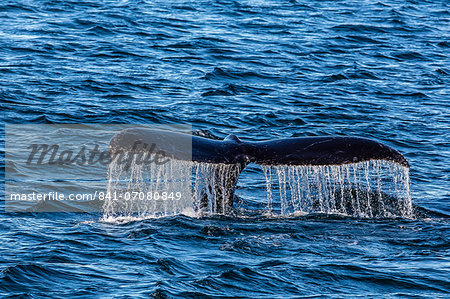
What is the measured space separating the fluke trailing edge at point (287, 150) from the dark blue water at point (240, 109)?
999mm

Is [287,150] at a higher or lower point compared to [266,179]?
higher

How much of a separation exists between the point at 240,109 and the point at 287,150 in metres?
8.65

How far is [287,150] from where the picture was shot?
965 centimetres

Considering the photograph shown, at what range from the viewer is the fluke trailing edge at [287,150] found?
30.7 ft

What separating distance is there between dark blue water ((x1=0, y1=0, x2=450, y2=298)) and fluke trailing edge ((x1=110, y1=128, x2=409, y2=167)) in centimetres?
100

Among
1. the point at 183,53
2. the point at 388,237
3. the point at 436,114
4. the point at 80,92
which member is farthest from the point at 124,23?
the point at 388,237

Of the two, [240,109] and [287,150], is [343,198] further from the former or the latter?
[240,109]

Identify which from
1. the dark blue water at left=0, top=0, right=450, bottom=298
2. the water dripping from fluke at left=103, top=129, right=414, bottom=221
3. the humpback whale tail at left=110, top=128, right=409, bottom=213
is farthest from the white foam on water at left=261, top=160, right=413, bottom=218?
the humpback whale tail at left=110, top=128, right=409, bottom=213

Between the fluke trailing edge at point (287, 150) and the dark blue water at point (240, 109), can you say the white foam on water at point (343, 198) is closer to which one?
the dark blue water at point (240, 109)

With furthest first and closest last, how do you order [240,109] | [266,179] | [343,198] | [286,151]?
[240,109] < [343,198] < [266,179] < [286,151]

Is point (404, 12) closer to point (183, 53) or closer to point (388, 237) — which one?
point (183, 53)

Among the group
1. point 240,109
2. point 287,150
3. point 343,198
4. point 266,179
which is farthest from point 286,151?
point 240,109

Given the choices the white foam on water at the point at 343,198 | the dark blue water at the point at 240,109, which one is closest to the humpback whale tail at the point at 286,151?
the white foam on water at the point at 343,198

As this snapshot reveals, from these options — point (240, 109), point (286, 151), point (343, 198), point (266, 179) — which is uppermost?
point (240, 109)
